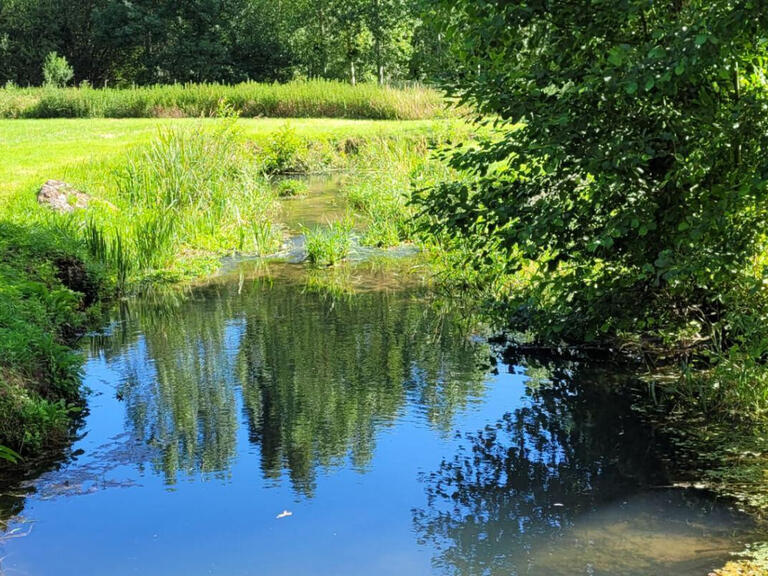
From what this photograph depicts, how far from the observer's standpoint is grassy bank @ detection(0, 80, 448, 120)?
3042 cm

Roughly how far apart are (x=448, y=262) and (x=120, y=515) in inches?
251

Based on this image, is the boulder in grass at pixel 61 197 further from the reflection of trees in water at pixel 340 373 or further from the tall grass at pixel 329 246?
the reflection of trees in water at pixel 340 373

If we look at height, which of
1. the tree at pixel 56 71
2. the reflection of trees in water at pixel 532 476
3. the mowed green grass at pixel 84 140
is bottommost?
the reflection of trees in water at pixel 532 476

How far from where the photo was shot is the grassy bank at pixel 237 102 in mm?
30422

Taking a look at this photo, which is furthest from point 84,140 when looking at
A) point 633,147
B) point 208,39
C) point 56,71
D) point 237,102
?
point 208,39

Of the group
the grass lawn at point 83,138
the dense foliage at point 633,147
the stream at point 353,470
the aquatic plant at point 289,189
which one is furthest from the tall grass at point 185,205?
the dense foliage at point 633,147

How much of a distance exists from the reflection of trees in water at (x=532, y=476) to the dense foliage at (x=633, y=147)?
92 centimetres

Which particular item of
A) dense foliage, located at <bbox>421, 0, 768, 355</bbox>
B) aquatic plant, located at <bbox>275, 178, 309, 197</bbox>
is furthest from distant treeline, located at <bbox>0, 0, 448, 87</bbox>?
dense foliage, located at <bbox>421, 0, 768, 355</bbox>

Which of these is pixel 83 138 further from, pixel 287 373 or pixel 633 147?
pixel 633 147

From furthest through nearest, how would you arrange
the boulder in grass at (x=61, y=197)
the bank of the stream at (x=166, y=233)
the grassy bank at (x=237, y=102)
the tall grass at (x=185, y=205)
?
the grassy bank at (x=237, y=102) < the boulder in grass at (x=61, y=197) < the tall grass at (x=185, y=205) < the bank of the stream at (x=166, y=233)

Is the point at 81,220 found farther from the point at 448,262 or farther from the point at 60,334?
the point at 448,262

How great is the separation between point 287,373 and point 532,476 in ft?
9.48

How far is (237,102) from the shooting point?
32.9m

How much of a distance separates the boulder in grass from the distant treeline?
34245 mm
